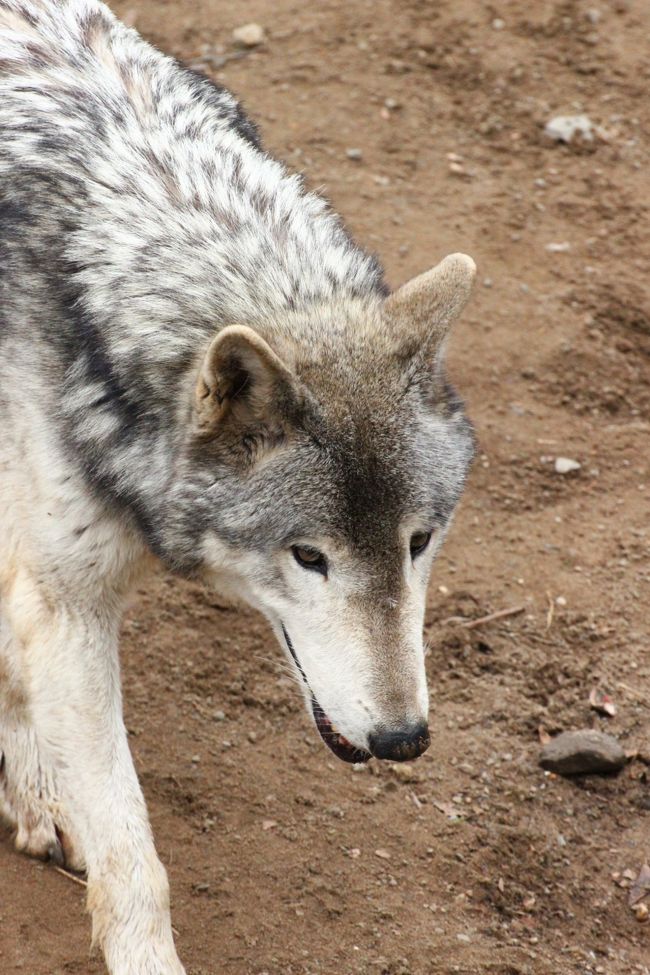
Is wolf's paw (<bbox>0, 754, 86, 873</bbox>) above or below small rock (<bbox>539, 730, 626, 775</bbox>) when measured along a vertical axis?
above

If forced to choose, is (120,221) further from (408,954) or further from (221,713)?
(408,954)

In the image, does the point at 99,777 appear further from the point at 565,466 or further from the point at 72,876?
the point at 565,466

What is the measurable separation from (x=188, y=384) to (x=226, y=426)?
197 millimetres

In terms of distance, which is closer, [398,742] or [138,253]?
[398,742]

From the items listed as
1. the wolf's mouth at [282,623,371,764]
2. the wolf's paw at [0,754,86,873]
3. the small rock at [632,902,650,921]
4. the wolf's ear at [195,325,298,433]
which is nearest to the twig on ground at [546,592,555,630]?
the small rock at [632,902,650,921]

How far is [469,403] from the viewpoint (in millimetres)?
6547

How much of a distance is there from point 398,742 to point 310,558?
22.5 inches

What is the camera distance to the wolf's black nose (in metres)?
3.47

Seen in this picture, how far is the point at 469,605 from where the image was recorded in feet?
18.7

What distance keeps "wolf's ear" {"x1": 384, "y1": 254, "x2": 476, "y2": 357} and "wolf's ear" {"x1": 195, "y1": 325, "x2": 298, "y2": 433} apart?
44 cm

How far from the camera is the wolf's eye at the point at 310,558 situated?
3.58 m

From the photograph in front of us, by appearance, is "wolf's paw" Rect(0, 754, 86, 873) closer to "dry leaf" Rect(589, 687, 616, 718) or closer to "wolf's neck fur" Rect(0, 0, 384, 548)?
"wolf's neck fur" Rect(0, 0, 384, 548)

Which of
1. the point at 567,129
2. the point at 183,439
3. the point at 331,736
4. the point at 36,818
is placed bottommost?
the point at 567,129

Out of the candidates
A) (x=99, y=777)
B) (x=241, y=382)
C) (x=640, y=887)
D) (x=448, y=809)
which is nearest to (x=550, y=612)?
(x=448, y=809)
